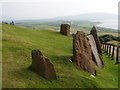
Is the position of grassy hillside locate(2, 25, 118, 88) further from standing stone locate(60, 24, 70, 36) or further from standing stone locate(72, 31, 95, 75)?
standing stone locate(60, 24, 70, 36)

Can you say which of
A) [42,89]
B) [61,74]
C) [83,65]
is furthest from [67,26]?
[42,89]

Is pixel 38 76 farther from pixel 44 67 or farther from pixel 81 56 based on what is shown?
pixel 81 56

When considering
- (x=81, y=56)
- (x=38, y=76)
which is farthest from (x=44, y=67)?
(x=81, y=56)

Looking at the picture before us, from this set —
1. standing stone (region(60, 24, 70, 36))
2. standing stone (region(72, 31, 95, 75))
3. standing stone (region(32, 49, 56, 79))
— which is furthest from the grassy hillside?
standing stone (region(60, 24, 70, 36))

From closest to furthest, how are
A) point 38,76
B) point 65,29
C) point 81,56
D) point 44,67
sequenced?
point 38,76
point 44,67
point 81,56
point 65,29

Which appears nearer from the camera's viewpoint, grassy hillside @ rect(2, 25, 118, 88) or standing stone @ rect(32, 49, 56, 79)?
grassy hillside @ rect(2, 25, 118, 88)

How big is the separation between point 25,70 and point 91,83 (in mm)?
5732

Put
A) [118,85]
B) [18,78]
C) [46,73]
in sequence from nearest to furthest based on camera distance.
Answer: [18,78]
[46,73]
[118,85]

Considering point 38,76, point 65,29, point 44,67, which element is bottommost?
point 38,76

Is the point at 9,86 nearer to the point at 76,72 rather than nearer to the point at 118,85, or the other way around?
the point at 76,72

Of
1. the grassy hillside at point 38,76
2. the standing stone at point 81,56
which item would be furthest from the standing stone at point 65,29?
the standing stone at point 81,56

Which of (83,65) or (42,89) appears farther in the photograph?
(83,65)

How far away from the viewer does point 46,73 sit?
16000 millimetres

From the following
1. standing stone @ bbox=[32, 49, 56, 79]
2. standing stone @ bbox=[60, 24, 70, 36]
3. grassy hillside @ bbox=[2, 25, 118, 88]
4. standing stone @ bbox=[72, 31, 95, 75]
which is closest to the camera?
grassy hillside @ bbox=[2, 25, 118, 88]
